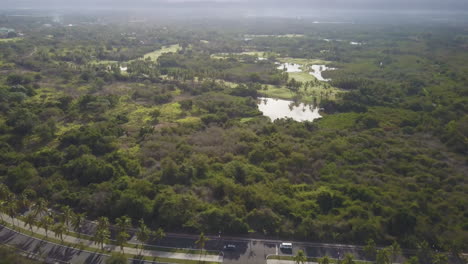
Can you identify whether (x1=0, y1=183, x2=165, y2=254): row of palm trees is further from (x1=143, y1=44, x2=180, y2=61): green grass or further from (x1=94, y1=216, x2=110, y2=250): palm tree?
(x1=143, y1=44, x2=180, y2=61): green grass

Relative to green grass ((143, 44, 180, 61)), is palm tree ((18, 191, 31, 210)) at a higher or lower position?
lower

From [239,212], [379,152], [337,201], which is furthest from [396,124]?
[239,212]

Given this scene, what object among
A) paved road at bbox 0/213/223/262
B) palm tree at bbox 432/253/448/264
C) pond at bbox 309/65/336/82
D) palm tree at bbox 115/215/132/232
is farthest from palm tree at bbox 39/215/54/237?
pond at bbox 309/65/336/82

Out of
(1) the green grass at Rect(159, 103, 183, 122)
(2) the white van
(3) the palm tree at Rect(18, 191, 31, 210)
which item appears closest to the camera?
(2) the white van

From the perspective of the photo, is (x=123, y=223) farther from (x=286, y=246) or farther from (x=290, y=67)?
A: (x=290, y=67)

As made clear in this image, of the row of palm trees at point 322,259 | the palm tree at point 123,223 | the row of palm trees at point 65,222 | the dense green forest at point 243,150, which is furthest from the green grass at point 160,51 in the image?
the row of palm trees at point 322,259

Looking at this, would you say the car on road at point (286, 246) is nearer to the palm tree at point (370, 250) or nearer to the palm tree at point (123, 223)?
the palm tree at point (370, 250)
